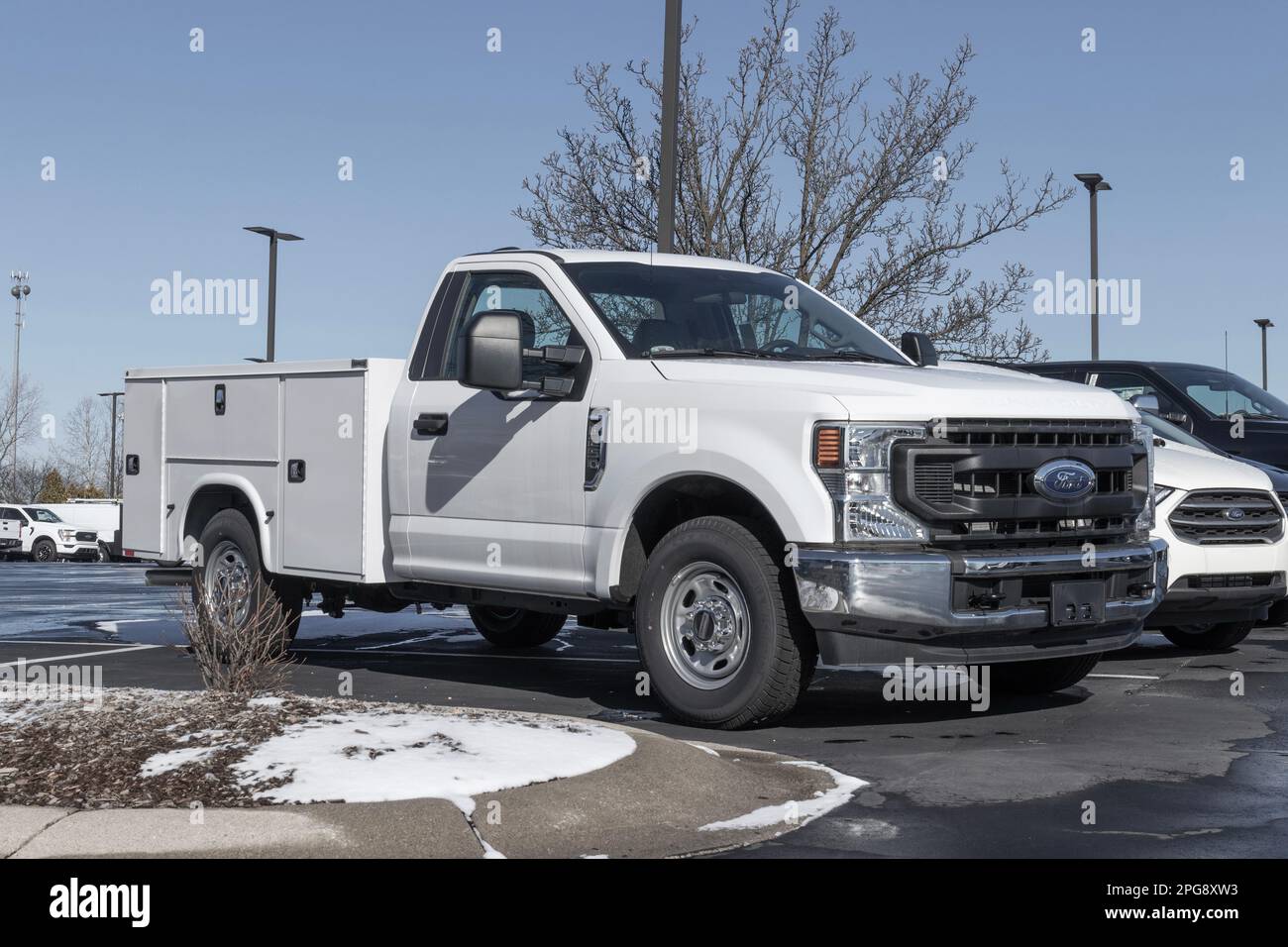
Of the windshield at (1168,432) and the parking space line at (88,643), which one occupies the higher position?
the windshield at (1168,432)

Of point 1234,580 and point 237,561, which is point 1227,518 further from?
point 237,561

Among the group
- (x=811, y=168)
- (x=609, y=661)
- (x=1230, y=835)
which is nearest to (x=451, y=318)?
(x=609, y=661)

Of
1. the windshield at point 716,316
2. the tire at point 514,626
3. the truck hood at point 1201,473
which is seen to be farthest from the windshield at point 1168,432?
the tire at point 514,626

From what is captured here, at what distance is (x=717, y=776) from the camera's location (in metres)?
6.24

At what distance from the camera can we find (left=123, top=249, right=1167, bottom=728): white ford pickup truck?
290 inches

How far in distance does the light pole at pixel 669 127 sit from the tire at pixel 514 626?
152 inches

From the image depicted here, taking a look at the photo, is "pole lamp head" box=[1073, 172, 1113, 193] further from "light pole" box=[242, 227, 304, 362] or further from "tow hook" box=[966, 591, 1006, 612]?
"tow hook" box=[966, 591, 1006, 612]

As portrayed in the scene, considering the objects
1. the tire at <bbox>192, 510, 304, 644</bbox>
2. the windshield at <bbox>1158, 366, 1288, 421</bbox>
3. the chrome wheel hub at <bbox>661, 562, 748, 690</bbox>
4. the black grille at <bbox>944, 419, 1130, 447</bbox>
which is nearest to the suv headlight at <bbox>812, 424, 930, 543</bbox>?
the black grille at <bbox>944, 419, 1130, 447</bbox>

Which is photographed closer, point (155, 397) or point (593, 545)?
point (593, 545)

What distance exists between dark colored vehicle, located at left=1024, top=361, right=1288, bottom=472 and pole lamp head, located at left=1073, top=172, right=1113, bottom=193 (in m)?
14.3

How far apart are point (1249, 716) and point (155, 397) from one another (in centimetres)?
731

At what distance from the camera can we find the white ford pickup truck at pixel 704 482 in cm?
737

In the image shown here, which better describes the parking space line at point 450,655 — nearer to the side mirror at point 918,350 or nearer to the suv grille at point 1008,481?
the side mirror at point 918,350
